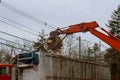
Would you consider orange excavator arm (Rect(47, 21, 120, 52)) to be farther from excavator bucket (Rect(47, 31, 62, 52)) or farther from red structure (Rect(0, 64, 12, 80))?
red structure (Rect(0, 64, 12, 80))

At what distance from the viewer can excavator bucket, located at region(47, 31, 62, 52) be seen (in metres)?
18.3

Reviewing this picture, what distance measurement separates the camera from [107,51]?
42.8m

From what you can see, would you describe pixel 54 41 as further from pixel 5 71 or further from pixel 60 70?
pixel 5 71

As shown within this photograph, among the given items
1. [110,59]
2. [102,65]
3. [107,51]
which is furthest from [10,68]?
[107,51]

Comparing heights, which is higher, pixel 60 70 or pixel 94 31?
pixel 94 31

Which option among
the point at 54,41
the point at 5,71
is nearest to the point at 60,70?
the point at 54,41

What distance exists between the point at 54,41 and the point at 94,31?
2.30 metres

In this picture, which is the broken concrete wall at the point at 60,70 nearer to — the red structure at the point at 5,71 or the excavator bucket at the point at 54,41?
the excavator bucket at the point at 54,41

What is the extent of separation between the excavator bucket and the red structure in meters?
2.50

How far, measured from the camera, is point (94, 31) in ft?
61.9

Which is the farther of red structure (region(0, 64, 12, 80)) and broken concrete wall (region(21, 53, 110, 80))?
red structure (region(0, 64, 12, 80))

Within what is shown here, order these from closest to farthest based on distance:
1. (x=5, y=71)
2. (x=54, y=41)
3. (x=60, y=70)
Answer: (x=60, y=70), (x=5, y=71), (x=54, y=41)

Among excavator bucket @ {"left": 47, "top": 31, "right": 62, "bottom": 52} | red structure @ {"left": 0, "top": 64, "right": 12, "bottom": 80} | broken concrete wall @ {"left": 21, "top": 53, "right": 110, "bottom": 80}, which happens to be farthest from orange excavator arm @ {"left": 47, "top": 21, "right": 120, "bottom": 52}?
red structure @ {"left": 0, "top": 64, "right": 12, "bottom": 80}

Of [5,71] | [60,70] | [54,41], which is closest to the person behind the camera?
[60,70]
